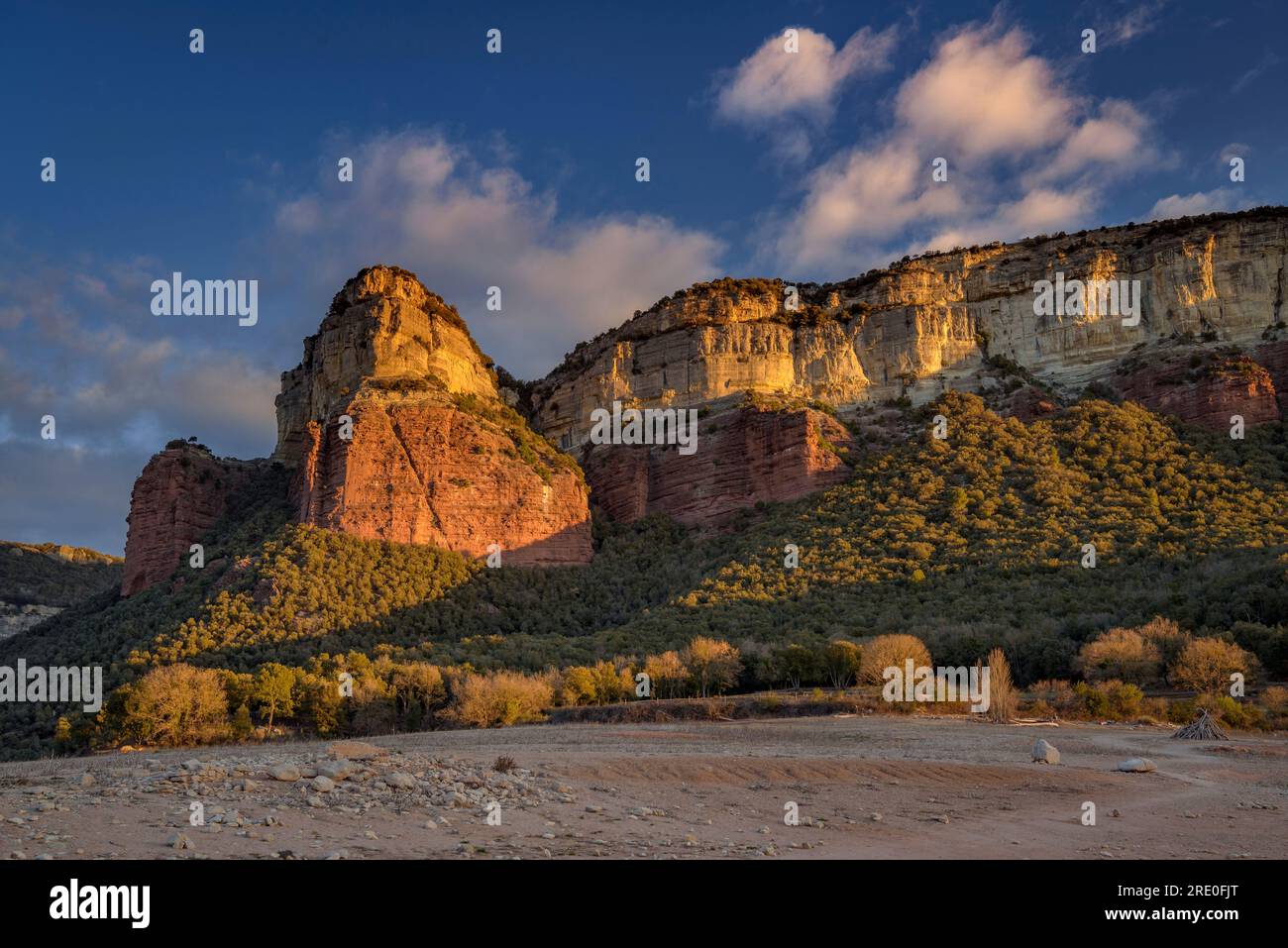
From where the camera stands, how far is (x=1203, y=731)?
20297 mm

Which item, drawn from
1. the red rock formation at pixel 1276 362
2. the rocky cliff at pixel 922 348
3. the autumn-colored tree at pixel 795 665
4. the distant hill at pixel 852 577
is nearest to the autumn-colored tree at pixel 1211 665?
the distant hill at pixel 852 577

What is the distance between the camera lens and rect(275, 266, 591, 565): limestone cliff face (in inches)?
2172

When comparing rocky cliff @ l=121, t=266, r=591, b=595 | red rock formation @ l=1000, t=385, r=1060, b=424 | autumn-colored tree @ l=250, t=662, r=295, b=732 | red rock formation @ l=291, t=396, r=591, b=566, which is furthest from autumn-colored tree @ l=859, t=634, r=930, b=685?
red rock formation @ l=1000, t=385, r=1060, b=424

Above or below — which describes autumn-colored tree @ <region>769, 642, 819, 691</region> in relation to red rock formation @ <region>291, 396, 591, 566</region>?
below

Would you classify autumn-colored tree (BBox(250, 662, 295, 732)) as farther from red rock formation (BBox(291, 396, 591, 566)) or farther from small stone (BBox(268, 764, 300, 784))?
red rock formation (BBox(291, 396, 591, 566))

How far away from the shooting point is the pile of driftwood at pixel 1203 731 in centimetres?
2012

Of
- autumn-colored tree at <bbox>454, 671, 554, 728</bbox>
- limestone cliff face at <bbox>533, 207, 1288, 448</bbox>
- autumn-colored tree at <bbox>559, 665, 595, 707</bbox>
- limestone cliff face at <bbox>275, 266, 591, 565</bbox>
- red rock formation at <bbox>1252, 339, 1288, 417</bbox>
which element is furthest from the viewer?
limestone cliff face at <bbox>533, 207, 1288, 448</bbox>

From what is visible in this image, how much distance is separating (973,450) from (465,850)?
5287 centimetres

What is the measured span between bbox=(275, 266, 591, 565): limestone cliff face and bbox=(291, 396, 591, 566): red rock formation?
74mm

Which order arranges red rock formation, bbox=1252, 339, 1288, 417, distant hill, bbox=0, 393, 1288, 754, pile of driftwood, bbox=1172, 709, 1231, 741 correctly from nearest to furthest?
pile of driftwood, bbox=1172, 709, 1231, 741, distant hill, bbox=0, 393, 1288, 754, red rock formation, bbox=1252, 339, 1288, 417

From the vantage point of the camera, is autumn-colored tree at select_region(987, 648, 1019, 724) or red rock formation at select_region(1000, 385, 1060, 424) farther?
red rock formation at select_region(1000, 385, 1060, 424)

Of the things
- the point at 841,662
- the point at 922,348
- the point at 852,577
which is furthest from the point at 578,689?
the point at 922,348

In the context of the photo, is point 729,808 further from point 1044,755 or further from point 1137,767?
point 1137,767

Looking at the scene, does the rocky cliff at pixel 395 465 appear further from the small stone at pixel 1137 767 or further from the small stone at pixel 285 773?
the small stone at pixel 1137 767
